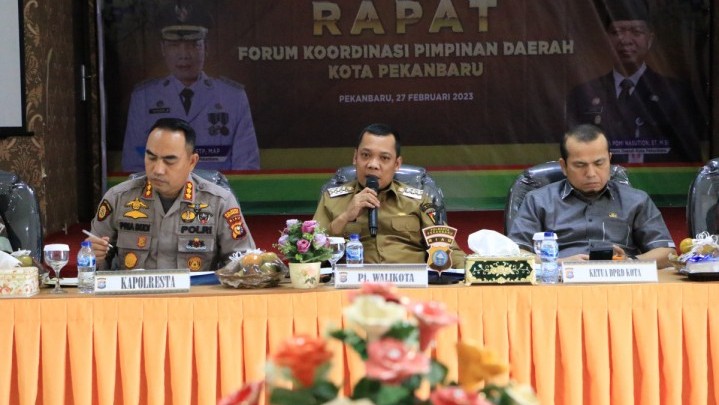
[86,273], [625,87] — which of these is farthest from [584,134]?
[625,87]

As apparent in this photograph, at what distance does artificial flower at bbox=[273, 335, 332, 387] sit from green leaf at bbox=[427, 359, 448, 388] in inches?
4.9

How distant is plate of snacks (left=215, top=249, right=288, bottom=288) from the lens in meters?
2.91

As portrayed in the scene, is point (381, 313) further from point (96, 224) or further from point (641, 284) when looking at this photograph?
point (96, 224)

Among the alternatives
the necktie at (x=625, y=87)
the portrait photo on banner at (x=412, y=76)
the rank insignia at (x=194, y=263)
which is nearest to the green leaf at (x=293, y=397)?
the rank insignia at (x=194, y=263)

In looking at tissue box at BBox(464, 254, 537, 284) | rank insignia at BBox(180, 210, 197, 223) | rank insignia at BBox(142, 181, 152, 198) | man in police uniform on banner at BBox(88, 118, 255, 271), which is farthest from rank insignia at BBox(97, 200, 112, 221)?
tissue box at BBox(464, 254, 537, 284)

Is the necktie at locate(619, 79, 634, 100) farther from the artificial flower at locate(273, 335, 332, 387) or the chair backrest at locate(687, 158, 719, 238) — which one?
the artificial flower at locate(273, 335, 332, 387)

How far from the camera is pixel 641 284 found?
9.27 ft

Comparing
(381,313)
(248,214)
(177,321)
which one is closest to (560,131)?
(248,214)

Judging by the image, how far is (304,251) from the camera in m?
2.89

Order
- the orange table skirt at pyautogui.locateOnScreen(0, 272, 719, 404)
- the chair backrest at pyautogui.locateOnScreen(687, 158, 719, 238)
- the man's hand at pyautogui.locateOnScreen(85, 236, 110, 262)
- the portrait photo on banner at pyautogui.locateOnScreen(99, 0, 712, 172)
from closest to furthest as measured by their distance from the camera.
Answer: the orange table skirt at pyautogui.locateOnScreen(0, 272, 719, 404), the man's hand at pyautogui.locateOnScreen(85, 236, 110, 262), the chair backrest at pyautogui.locateOnScreen(687, 158, 719, 238), the portrait photo on banner at pyautogui.locateOnScreen(99, 0, 712, 172)

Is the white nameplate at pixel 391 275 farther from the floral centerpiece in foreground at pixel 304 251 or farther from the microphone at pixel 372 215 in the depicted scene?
the microphone at pixel 372 215

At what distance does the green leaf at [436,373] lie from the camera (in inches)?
47.0

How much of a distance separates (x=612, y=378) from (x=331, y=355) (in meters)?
1.83

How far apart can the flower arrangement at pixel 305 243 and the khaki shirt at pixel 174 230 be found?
0.51 m
